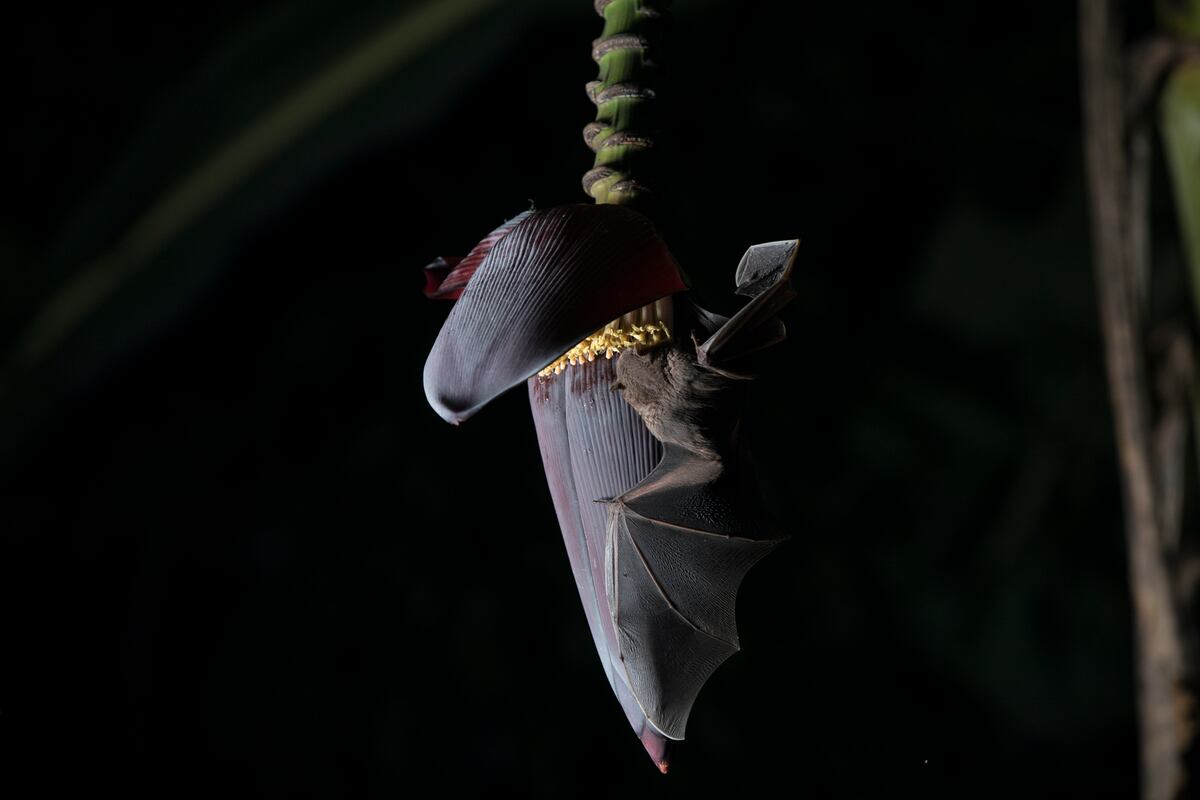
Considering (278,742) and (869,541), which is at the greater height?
(278,742)

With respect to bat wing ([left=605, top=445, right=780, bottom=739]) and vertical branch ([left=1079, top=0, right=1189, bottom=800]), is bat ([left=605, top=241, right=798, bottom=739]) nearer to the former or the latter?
bat wing ([left=605, top=445, right=780, bottom=739])

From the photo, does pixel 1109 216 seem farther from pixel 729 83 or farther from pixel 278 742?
pixel 278 742

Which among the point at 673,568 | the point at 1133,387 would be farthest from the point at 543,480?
the point at 673,568

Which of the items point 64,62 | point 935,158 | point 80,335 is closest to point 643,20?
point 80,335

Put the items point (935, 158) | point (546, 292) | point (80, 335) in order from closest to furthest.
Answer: point (546, 292) → point (80, 335) → point (935, 158)

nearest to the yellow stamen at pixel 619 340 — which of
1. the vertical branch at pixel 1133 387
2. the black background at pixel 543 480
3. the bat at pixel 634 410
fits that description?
the bat at pixel 634 410

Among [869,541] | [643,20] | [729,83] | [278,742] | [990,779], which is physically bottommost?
[990,779]

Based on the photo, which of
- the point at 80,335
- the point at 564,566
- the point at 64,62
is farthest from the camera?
the point at 564,566
